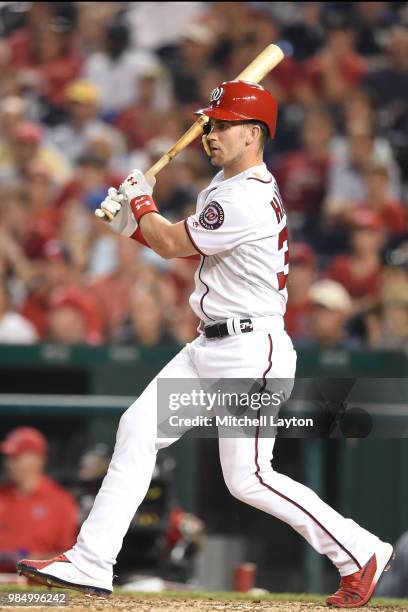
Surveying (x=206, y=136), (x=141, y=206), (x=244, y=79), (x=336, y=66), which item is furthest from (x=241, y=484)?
(x=336, y=66)

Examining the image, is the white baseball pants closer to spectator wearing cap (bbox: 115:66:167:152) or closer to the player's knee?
the player's knee

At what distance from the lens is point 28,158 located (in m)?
9.77

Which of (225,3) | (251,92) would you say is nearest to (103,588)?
(251,92)

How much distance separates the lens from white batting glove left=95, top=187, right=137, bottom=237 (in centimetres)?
451

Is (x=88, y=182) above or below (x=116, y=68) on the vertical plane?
below

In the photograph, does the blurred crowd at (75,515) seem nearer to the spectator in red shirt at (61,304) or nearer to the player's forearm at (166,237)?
the spectator in red shirt at (61,304)

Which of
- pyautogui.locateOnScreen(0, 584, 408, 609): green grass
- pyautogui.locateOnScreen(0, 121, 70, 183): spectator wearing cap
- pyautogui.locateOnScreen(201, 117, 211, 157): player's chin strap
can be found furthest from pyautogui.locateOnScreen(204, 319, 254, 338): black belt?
pyautogui.locateOnScreen(0, 121, 70, 183): spectator wearing cap

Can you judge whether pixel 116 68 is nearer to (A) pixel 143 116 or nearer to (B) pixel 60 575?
(A) pixel 143 116

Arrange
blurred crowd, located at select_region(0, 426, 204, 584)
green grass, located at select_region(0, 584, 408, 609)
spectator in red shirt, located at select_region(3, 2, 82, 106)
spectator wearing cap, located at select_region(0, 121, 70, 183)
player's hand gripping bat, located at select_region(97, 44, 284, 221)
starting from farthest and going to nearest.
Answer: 1. spectator in red shirt, located at select_region(3, 2, 82, 106)
2. spectator wearing cap, located at select_region(0, 121, 70, 183)
3. blurred crowd, located at select_region(0, 426, 204, 584)
4. green grass, located at select_region(0, 584, 408, 609)
5. player's hand gripping bat, located at select_region(97, 44, 284, 221)

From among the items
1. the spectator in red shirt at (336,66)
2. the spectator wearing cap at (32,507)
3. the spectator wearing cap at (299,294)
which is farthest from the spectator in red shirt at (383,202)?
the spectator wearing cap at (32,507)

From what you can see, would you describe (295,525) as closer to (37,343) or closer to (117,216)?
(117,216)

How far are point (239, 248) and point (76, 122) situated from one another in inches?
246

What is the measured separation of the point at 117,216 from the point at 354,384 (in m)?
2.63

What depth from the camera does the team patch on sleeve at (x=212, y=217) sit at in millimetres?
4273
